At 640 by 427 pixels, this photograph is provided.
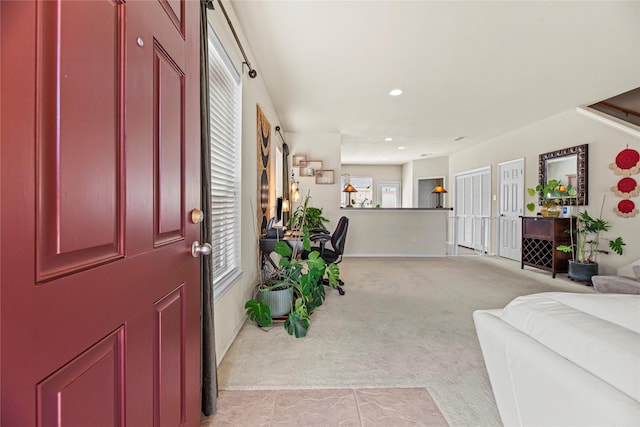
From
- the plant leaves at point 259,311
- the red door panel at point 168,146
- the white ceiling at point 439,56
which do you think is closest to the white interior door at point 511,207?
the white ceiling at point 439,56

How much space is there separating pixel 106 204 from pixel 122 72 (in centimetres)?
30

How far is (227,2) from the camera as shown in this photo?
2.08m

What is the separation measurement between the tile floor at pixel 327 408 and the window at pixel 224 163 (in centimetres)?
64

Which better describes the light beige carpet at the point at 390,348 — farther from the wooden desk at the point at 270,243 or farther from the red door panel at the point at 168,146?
the red door panel at the point at 168,146

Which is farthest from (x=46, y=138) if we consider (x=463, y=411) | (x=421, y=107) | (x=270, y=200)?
(x=421, y=107)

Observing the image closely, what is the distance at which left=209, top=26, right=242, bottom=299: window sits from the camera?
2008mm

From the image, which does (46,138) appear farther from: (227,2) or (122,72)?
(227,2)

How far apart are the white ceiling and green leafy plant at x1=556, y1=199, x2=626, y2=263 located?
1.67m

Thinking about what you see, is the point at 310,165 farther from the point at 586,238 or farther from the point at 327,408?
the point at 327,408

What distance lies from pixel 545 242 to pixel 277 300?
4434 mm

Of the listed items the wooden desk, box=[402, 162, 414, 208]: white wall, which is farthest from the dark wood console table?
box=[402, 162, 414, 208]: white wall

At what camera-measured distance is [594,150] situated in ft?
13.9

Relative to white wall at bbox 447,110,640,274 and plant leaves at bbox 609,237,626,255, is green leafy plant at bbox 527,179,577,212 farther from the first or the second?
plant leaves at bbox 609,237,626,255

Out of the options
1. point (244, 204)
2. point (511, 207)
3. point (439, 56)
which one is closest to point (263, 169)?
point (244, 204)
